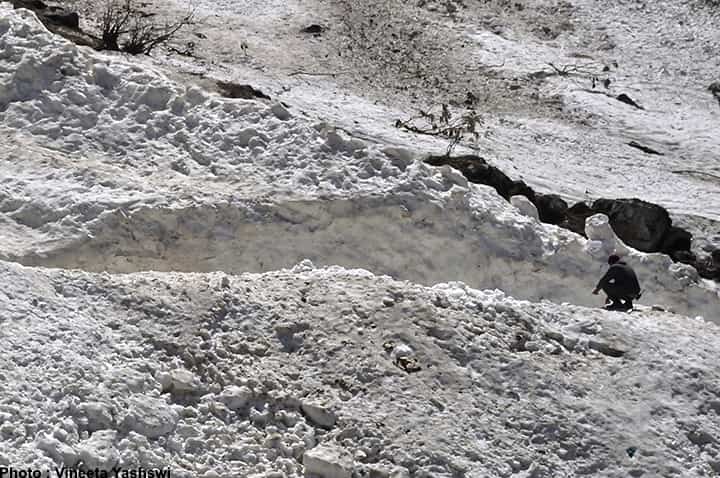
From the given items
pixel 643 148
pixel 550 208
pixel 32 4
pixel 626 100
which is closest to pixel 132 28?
pixel 32 4

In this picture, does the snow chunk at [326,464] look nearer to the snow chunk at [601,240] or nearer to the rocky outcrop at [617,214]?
the snow chunk at [601,240]

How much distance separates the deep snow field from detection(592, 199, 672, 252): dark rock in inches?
98.6

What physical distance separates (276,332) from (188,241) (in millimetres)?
2267

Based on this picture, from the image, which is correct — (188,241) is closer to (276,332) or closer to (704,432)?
(276,332)

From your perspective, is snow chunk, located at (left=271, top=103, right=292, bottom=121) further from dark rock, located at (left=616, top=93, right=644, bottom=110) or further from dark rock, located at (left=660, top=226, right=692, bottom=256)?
dark rock, located at (left=616, top=93, right=644, bottom=110)

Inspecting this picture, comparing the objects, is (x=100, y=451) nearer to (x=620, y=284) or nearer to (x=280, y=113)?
(x=620, y=284)

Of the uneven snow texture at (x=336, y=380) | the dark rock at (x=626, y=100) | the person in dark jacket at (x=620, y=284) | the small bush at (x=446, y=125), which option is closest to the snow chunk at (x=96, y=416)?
the uneven snow texture at (x=336, y=380)

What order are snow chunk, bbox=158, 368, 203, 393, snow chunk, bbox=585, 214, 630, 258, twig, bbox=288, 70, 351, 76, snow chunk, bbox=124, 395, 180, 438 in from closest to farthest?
snow chunk, bbox=124, 395, 180, 438, snow chunk, bbox=158, 368, 203, 393, snow chunk, bbox=585, 214, 630, 258, twig, bbox=288, 70, 351, 76

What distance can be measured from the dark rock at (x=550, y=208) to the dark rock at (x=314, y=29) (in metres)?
6.66

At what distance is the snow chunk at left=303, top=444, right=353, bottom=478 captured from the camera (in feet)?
21.7

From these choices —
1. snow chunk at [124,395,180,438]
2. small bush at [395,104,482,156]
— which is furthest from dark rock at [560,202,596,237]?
snow chunk at [124,395,180,438]

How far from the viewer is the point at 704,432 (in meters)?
7.78

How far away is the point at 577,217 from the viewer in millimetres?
13594

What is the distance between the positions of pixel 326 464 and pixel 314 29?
531 inches
